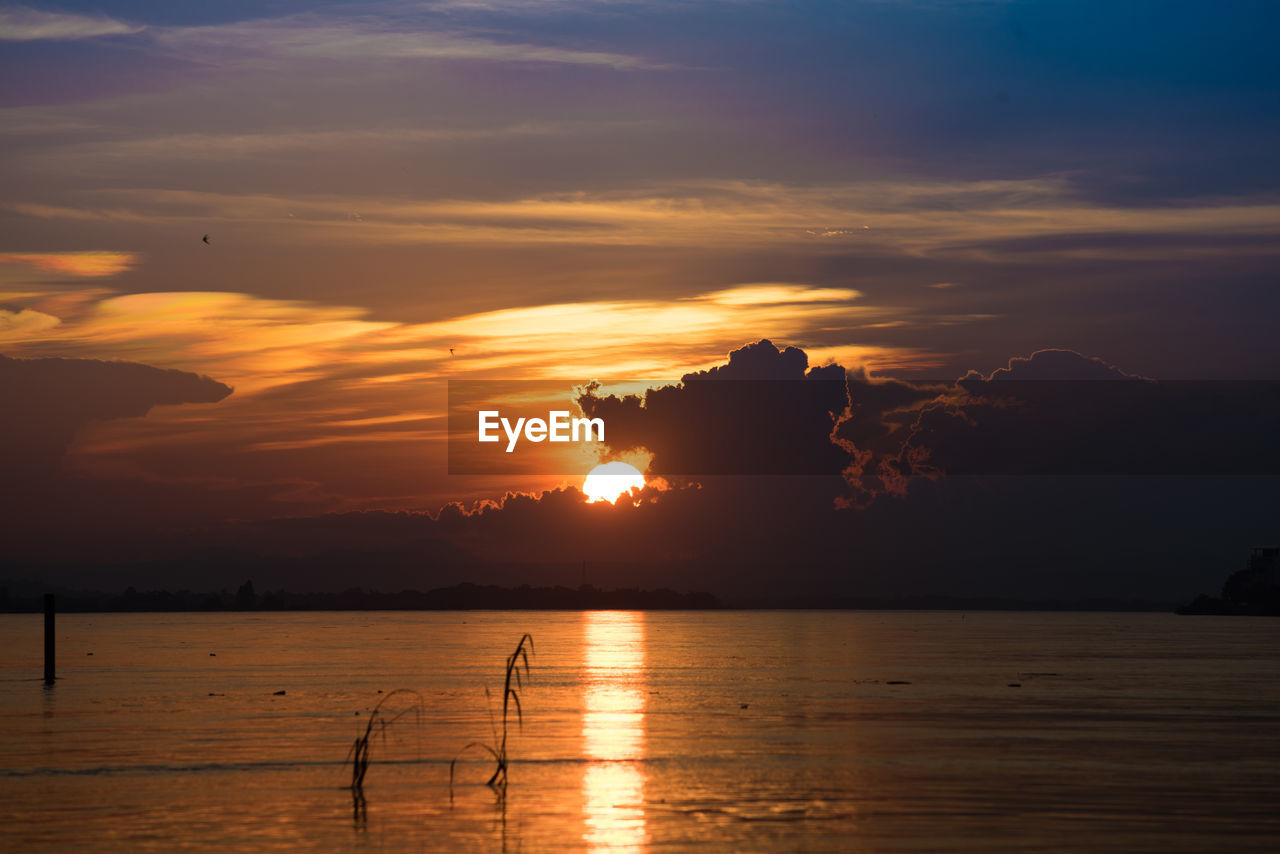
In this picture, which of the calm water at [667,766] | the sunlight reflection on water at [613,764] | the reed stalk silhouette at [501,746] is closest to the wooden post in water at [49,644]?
the calm water at [667,766]

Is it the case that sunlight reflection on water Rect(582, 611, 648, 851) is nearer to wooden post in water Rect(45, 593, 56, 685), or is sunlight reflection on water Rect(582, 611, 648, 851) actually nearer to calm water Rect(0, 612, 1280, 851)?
calm water Rect(0, 612, 1280, 851)

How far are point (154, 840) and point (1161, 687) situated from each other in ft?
252

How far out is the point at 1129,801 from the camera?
131 feet

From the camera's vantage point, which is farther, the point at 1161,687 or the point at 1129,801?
the point at 1161,687

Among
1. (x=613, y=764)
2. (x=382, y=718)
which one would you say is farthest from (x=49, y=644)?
(x=613, y=764)

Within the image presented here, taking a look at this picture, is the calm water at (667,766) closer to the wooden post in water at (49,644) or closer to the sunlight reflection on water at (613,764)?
the sunlight reflection on water at (613,764)

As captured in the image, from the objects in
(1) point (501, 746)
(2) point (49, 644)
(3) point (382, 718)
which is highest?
(2) point (49, 644)

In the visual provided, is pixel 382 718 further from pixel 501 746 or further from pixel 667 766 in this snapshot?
pixel 667 766

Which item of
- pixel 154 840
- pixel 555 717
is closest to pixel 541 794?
pixel 154 840

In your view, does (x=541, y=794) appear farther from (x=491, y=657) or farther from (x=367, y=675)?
(x=491, y=657)

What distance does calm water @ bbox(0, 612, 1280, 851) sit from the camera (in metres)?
34.8

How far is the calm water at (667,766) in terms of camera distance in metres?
34.8

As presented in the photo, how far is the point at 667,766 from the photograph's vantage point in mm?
Answer: 48562

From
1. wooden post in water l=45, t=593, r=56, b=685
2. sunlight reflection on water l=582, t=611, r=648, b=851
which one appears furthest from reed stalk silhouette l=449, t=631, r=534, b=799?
wooden post in water l=45, t=593, r=56, b=685
